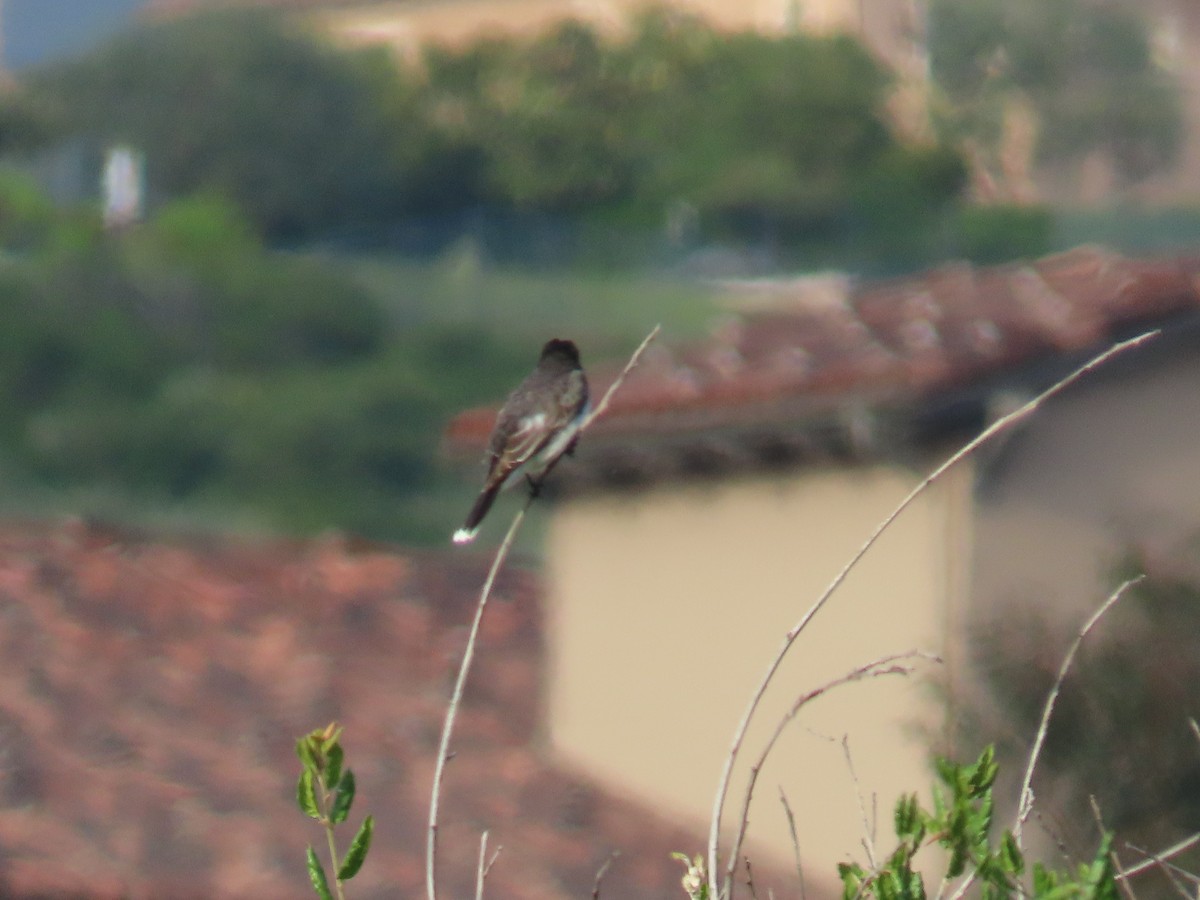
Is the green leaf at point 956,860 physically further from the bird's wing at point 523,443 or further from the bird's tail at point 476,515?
the bird's wing at point 523,443

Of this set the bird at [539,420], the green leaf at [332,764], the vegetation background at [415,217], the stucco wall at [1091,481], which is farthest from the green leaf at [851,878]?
the vegetation background at [415,217]

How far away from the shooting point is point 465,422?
444 inches

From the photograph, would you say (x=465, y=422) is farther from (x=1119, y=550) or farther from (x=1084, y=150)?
(x=1084, y=150)

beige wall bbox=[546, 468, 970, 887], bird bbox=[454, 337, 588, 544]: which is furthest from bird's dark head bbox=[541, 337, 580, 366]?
beige wall bbox=[546, 468, 970, 887]

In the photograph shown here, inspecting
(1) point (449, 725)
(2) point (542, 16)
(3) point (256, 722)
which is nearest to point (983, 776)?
(1) point (449, 725)

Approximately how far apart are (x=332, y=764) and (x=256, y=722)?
36.3 ft

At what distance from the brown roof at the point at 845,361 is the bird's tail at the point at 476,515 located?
14.6 feet

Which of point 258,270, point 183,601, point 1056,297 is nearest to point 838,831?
point 1056,297

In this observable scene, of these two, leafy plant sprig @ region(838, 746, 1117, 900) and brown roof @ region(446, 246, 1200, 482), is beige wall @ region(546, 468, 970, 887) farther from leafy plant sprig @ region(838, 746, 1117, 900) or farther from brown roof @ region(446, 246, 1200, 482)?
leafy plant sprig @ region(838, 746, 1117, 900)

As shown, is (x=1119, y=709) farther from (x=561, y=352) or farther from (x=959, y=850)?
(x=959, y=850)

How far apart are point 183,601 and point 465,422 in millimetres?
5034

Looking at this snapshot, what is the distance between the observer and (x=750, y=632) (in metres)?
10.7

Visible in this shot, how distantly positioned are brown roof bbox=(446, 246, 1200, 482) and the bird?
4305mm

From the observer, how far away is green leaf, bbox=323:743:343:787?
259 centimetres
